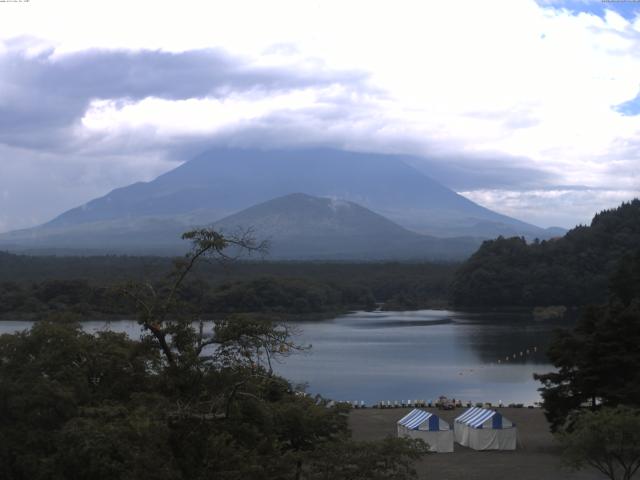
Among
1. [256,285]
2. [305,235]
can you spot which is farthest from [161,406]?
[305,235]

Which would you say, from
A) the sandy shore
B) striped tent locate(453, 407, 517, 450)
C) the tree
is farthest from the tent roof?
the tree

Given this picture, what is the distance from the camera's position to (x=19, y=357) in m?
10.0

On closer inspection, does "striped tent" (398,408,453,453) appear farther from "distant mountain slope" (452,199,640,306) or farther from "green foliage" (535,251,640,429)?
"distant mountain slope" (452,199,640,306)

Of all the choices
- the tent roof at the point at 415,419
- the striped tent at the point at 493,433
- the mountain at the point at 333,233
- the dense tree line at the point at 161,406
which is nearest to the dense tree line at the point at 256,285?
the tent roof at the point at 415,419

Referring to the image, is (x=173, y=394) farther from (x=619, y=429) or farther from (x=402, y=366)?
(x=402, y=366)

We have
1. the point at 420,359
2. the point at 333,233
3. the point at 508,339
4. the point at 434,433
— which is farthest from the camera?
the point at 333,233

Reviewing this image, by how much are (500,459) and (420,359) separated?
65.4 feet

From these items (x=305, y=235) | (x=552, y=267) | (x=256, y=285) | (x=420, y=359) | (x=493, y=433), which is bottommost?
(x=420, y=359)

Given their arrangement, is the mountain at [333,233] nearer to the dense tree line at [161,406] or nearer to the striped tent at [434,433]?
the striped tent at [434,433]

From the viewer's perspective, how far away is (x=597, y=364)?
1689 centimetres

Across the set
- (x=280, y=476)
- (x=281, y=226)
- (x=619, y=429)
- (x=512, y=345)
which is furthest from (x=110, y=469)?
(x=281, y=226)

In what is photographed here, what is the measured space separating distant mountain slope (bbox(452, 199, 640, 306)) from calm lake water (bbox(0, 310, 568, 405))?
9.73 meters

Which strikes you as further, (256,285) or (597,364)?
(256,285)

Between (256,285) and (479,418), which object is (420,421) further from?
(256,285)
